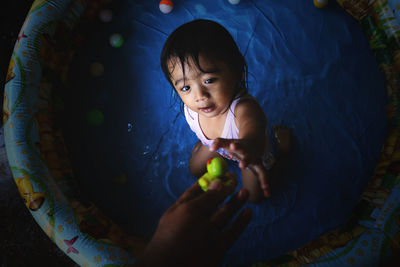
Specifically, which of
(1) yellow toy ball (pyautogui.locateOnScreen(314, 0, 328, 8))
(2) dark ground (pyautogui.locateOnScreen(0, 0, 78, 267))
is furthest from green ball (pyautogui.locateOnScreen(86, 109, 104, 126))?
(1) yellow toy ball (pyautogui.locateOnScreen(314, 0, 328, 8))

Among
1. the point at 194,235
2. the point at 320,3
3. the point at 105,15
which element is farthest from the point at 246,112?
the point at 105,15

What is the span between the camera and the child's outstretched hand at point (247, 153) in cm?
62

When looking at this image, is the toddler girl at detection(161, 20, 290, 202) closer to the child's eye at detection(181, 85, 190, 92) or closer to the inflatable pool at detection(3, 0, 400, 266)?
the child's eye at detection(181, 85, 190, 92)

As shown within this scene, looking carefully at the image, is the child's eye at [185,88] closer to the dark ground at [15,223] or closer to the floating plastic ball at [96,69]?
the floating plastic ball at [96,69]

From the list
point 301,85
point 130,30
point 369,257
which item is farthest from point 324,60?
point 130,30

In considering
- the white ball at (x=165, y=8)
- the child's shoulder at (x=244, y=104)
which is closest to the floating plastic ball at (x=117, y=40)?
the white ball at (x=165, y=8)

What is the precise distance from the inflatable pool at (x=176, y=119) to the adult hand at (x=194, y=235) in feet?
0.81

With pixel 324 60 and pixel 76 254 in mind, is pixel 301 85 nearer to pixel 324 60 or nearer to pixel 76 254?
pixel 324 60

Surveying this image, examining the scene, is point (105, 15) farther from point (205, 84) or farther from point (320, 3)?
point (320, 3)

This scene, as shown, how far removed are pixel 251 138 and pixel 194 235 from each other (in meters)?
0.31

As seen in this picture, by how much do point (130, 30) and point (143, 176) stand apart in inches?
24.1

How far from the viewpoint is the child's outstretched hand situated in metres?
0.62

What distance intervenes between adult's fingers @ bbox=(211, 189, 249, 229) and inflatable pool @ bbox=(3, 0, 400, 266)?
26 centimetres

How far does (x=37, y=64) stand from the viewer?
894 millimetres
